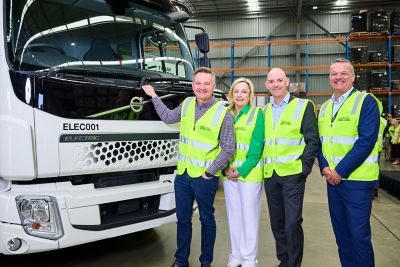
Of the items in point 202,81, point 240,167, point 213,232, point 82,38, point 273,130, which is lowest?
point 213,232

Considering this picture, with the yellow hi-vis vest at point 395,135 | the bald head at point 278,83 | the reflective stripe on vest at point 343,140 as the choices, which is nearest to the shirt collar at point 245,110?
the bald head at point 278,83

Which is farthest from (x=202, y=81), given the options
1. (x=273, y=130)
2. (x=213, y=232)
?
(x=213, y=232)

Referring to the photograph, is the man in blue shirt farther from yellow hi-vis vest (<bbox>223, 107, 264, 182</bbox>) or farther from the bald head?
yellow hi-vis vest (<bbox>223, 107, 264, 182</bbox>)

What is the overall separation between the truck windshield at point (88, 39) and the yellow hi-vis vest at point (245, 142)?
3.34 ft

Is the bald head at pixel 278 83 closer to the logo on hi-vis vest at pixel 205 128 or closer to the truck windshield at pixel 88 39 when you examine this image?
the logo on hi-vis vest at pixel 205 128

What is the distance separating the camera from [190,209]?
307 centimetres

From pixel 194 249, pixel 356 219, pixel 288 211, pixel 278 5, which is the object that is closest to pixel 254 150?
pixel 288 211

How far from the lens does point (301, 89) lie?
1664 cm

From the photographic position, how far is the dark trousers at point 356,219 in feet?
8.42

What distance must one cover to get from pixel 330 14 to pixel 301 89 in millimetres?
5062

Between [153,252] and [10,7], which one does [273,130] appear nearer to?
[153,252]

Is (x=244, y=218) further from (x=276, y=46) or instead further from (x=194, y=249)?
(x=276, y=46)

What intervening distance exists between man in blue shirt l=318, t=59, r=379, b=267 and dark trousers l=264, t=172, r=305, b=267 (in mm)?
259

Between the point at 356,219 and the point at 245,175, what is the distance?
864 millimetres
